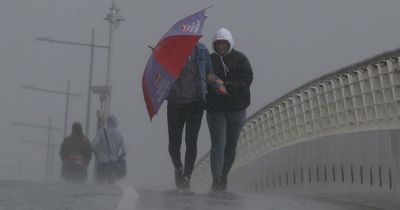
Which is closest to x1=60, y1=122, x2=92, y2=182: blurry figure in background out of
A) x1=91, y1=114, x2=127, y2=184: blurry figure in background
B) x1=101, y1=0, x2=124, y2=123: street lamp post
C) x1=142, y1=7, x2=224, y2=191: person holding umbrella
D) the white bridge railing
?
x1=91, y1=114, x2=127, y2=184: blurry figure in background

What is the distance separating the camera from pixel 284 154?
2120cm

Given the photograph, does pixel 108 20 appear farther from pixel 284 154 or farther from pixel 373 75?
pixel 373 75

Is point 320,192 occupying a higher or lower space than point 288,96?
lower

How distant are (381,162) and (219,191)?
170cm

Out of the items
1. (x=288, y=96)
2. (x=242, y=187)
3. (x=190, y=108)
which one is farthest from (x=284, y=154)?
(x=190, y=108)

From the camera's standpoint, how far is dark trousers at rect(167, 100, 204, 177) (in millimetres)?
13406

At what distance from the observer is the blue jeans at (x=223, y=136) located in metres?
13.9

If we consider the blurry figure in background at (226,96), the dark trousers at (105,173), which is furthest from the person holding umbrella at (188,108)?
the dark trousers at (105,173)

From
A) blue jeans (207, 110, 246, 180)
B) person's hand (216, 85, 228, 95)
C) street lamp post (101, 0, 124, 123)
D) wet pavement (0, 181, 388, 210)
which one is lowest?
wet pavement (0, 181, 388, 210)

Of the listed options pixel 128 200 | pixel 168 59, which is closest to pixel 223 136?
pixel 168 59

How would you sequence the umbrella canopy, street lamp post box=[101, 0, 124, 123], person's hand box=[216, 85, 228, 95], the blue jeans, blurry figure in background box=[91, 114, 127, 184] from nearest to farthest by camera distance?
the umbrella canopy < person's hand box=[216, 85, 228, 95] < the blue jeans < blurry figure in background box=[91, 114, 127, 184] < street lamp post box=[101, 0, 124, 123]

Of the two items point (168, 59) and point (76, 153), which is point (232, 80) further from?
point (76, 153)

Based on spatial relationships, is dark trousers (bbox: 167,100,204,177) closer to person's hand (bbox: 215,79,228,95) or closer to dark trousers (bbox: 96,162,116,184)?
person's hand (bbox: 215,79,228,95)

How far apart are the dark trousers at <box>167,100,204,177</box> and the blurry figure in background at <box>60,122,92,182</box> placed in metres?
6.76
